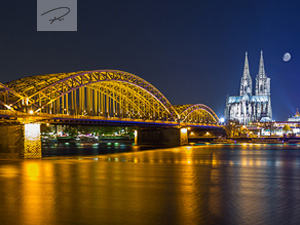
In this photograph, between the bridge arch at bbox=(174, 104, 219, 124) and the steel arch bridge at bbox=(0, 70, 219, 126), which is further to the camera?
the bridge arch at bbox=(174, 104, 219, 124)

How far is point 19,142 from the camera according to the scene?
50281mm

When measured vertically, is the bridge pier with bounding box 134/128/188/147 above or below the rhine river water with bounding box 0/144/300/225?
above

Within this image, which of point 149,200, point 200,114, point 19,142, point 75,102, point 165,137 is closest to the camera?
point 149,200

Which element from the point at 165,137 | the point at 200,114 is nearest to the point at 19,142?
the point at 165,137

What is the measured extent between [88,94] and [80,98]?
5.50m

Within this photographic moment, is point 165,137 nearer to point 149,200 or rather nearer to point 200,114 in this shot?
point 200,114

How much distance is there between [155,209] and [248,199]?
15.5 feet

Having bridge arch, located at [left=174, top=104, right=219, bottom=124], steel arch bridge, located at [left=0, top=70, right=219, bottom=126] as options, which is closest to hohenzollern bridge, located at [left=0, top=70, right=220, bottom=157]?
steel arch bridge, located at [left=0, top=70, right=219, bottom=126]

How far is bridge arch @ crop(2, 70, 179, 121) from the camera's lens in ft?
190

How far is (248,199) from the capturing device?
728 inches

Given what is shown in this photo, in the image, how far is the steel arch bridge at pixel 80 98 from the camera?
54.9 meters

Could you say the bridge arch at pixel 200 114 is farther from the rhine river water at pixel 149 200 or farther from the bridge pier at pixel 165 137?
the rhine river water at pixel 149 200

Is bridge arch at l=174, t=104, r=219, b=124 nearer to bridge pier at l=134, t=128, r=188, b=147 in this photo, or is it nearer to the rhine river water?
bridge pier at l=134, t=128, r=188, b=147

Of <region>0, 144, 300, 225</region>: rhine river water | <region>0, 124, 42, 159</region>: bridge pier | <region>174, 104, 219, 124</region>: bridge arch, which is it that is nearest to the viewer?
<region>0, 144, 300, 225</region>: rhine river water
